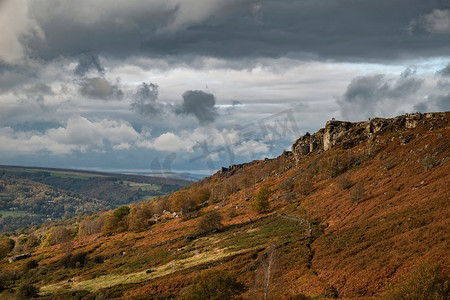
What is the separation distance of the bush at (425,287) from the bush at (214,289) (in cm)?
1906

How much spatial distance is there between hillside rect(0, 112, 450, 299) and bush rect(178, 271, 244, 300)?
5.9 inches

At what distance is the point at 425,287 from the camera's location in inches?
1062

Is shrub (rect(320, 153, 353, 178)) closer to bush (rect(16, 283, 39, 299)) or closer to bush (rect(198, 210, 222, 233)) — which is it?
bush (rect(198, 210, 222, 233))

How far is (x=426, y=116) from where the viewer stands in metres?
152

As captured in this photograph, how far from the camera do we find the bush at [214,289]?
3716cm

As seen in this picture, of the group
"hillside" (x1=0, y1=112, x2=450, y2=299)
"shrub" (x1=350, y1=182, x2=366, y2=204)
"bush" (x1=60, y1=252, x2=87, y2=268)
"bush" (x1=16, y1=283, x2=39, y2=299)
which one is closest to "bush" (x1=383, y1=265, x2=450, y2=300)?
"hillside" (x1=0, y1=112, x2=450, y2=299)

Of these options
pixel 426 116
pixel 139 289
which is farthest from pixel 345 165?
pixel 139 289

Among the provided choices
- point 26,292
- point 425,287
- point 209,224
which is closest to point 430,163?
point 425,287

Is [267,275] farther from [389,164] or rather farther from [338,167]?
[338,167]

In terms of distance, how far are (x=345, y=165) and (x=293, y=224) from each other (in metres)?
67.7

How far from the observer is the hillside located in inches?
1528

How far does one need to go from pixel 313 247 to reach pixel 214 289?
28.6m

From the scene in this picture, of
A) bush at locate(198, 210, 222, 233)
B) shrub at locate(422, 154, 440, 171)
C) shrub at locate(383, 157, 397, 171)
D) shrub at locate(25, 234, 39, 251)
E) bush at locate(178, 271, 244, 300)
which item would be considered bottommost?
shrub at locate(25, 234, 39, 251)

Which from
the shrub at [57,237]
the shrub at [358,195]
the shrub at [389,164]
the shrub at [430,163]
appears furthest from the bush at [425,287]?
the shrub at [57,237]
